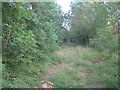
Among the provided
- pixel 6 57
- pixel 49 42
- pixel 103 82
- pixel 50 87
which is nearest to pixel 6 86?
pixel 6 57

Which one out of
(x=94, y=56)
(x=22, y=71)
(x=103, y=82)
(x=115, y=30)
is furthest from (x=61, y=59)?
(x=115, y=30)

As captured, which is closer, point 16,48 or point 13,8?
point 13,8

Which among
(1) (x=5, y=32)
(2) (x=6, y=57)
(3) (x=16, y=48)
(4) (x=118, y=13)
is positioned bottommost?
(2) (x=6, y=57)

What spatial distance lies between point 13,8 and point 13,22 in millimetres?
335

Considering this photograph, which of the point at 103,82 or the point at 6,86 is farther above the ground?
the point at 6,86

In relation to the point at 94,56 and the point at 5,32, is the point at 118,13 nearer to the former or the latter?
the point at 5,32

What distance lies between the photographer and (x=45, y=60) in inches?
199

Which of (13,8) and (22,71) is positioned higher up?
(13,8)

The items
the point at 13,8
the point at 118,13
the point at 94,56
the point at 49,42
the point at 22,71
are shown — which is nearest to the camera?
the point at 118,13

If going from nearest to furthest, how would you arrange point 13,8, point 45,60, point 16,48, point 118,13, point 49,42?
point 118,13, point 13,8, point 16,48, point 45,60, point 49,42

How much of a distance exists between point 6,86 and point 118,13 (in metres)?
2.88

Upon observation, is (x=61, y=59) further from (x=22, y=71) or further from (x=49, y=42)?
(x=22, y=71)

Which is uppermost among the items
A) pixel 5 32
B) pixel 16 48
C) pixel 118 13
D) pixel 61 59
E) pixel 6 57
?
pixel 118 13

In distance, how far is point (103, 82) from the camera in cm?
313
